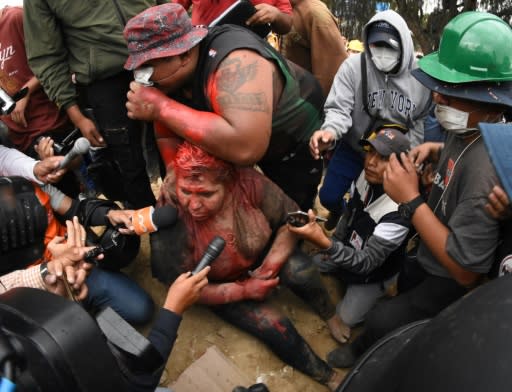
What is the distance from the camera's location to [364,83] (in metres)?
2.89

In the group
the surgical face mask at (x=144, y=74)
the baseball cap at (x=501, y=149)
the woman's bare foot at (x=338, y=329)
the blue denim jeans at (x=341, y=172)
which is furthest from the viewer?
the blue denim jeans at (x=341, y=172)

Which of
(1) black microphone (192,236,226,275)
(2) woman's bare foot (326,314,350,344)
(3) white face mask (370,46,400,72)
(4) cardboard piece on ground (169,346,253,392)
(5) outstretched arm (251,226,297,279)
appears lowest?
(4) cardboard piece on ground (169,346,253,392)

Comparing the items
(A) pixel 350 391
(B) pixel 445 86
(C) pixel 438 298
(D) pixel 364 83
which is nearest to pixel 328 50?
(D) pixel 364 83

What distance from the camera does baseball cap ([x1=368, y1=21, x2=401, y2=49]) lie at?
272 cm

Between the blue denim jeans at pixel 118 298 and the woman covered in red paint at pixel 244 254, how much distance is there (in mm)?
398

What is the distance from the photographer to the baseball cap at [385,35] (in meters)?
2.72

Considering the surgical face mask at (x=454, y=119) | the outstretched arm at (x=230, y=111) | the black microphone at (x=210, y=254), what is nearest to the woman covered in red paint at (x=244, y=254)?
the black microphone at (x=210, y=254)

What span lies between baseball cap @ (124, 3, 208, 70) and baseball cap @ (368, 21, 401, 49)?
1.27m

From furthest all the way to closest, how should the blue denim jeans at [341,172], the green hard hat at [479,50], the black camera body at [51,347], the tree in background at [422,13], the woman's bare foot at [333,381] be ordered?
the tree in background at [422,13], the blue denim jeans at [341,172], the woman's bare foot at [333,381], the green hard hat at [479,50], the black camera body at [51,347]

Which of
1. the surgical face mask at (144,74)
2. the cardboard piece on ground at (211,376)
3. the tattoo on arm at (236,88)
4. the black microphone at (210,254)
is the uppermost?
the tattoo on arm at (236,88)

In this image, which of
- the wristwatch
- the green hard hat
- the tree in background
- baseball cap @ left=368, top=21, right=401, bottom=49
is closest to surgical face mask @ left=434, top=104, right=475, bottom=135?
the green hard hat

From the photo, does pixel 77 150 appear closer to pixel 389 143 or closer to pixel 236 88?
pixel 236 88

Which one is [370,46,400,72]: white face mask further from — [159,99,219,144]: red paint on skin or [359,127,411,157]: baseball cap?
[159,99,219,144]: red paint on skin

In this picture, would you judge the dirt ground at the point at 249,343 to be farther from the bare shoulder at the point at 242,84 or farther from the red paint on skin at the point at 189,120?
the bare shoulder at the point at 242,84
